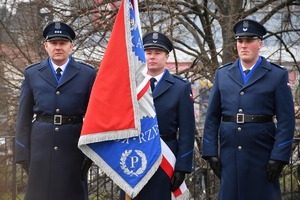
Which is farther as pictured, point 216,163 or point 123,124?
point 216,163

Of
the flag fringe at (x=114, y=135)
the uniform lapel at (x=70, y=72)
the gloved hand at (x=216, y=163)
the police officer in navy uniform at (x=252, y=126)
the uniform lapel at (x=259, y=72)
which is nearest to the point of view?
the flag fringe at (x=114, y=135)

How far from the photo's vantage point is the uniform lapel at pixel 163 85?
568 cm

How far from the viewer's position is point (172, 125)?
565cm

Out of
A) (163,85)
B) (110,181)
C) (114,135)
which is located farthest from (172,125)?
(110,181)

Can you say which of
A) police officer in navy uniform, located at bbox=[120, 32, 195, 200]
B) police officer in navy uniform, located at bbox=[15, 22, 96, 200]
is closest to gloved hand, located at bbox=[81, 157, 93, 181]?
police officer in navy uniform, located at bbox=[15, 22, 96, 200]

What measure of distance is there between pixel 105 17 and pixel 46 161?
4132 mm

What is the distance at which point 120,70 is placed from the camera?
215 inches

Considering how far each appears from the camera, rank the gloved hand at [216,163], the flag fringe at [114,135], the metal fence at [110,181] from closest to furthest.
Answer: the flag fringe at [114,135]
the gloved hand at [216,163]
the metal fence at [110,181]

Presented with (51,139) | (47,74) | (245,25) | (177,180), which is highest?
(245,25)

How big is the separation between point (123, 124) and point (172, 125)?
514 millimetres

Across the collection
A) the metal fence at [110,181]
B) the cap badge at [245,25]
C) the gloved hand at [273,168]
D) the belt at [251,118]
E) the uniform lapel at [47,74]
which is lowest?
the metal fence at [110,181]

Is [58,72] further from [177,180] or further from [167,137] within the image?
[177,180]

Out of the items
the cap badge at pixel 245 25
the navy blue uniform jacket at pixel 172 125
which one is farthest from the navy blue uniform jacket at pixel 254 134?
the cap badge at pixel 245 25

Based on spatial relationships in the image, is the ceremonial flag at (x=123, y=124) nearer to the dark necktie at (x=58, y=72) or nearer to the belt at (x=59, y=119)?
the belt at (x=59, y=119)
